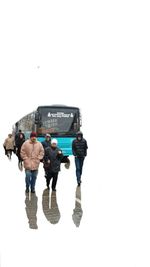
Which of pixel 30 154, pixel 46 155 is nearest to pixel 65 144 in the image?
pixel 46 155

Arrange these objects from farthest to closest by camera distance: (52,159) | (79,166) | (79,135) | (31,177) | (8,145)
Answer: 1. (8,145)
2. (79,166)
3. (79,135)
4. (52,159)
5. (31,177)

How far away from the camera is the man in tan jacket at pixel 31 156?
35.3 ft

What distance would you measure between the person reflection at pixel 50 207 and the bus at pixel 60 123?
7231 mm

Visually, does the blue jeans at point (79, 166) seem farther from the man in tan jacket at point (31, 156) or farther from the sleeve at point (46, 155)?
the man in tan jacket at point (31, 156)

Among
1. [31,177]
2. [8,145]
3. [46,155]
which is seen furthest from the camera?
[8,145]

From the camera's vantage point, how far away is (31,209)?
10031mm

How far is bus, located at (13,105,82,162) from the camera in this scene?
18.9 m

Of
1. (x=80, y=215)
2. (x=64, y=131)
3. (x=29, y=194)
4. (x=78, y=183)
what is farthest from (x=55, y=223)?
(x=64, y=131)

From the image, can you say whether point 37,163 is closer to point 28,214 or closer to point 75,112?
point 28,214

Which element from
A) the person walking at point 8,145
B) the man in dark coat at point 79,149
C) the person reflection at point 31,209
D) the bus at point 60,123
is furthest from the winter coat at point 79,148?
the person walking at point 8,145

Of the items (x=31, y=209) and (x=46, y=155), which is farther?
(x=46, y=155)

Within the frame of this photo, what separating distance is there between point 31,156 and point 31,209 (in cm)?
156

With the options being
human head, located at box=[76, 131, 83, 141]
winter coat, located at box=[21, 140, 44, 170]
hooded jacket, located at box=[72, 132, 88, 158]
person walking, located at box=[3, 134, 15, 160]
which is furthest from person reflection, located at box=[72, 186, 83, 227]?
person walking, located at box=[3, 134, 15, 160]

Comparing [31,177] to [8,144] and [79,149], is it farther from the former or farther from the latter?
[8,144]
